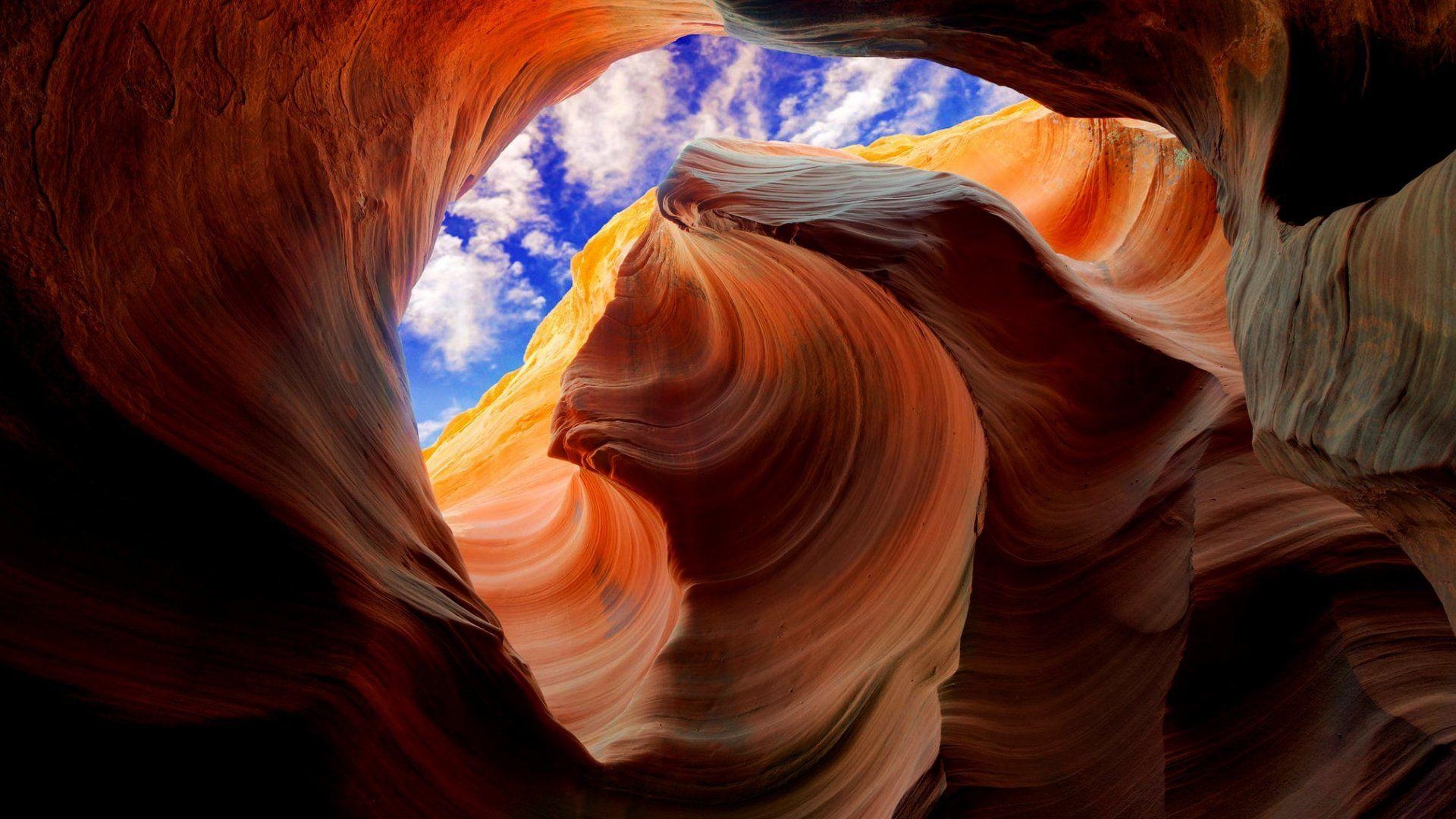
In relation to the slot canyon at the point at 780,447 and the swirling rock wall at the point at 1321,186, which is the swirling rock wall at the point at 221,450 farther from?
the swirling rock wall at the point at 1321,186

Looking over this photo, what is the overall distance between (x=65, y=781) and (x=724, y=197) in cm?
495

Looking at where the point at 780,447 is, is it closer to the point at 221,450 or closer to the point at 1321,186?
the point at 1321,186

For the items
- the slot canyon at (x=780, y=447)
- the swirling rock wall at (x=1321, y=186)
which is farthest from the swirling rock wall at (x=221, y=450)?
the swirling rock wall at (x=1321, y=186)

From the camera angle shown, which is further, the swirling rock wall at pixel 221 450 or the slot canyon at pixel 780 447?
the slot canyon at pixel 780 447

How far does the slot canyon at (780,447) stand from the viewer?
2.14 meters

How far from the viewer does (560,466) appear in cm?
1125

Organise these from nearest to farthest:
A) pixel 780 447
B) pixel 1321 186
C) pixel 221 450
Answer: pixel 221 450
pixel 1321 186
pixel 780 447

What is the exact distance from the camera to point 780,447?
6.32m

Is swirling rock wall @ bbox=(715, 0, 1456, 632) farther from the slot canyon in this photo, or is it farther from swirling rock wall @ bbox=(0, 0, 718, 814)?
swirling rock wall @ bbox=(0, 0, 718, 814)

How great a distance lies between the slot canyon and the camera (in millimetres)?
2141

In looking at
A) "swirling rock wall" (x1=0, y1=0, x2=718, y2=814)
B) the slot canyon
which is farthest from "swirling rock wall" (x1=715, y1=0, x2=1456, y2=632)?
"swirling rock wall" (x1=0, y1=0, x2=718, y2=814)

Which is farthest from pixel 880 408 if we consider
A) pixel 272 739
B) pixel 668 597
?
pixel 272 739

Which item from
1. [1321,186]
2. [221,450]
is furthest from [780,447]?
[221,450]

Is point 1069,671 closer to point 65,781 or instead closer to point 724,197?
point 724,197
